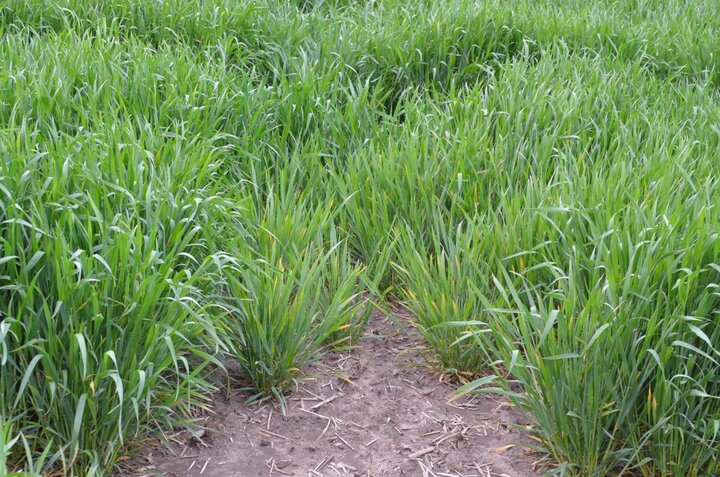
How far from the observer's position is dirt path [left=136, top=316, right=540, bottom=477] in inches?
85.0

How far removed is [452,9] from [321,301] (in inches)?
103

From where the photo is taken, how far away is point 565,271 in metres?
2.56

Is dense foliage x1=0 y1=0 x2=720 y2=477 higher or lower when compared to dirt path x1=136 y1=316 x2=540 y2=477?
higher

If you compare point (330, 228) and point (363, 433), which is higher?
point (330, 228)

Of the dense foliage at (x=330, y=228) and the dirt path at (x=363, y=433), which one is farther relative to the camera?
the dirt path at (x=363, y=433)

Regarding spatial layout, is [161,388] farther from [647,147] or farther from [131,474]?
[647,147]

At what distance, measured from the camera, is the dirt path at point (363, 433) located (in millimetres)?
2160

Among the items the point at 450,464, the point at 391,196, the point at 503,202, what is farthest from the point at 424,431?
the point at 391,196

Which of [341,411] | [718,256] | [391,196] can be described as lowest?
[341,411]

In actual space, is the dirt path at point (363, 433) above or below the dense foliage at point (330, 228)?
below

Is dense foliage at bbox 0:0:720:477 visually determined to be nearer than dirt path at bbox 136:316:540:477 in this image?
Yes

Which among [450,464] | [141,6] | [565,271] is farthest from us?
[141,6]

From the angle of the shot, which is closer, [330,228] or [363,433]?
[363,433]

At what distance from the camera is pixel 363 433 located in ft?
7.58
